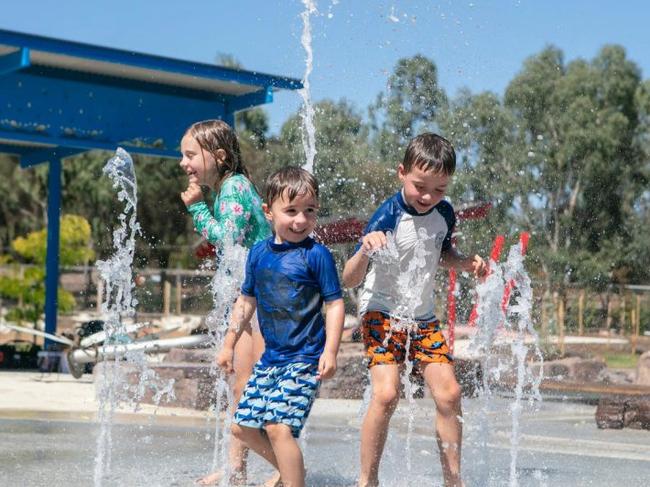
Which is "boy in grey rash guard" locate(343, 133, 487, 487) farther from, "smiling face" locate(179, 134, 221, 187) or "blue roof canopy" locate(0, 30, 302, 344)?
"blue roof canopy" locate(0, 30, 302, 344)

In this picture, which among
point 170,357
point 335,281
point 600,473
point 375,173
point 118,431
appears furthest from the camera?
point 375,173

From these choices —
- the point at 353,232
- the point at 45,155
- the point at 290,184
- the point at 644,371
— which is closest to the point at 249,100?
the point at 45,155

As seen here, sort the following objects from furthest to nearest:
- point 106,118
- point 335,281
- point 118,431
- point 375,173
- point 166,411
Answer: point 375,173 → point 106,118 → point 166,411 → point 118,431 → point 335,281

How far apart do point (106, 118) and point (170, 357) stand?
3649 mm

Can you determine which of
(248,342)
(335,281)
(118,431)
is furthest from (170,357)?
(335,281)

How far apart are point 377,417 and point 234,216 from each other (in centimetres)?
94

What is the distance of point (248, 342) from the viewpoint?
4348mm

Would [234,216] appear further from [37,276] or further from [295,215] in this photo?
[37,276]

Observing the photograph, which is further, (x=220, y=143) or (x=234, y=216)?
(x=220, y=143)

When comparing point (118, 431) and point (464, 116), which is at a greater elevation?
point (464, 116)

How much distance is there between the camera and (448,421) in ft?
13.3

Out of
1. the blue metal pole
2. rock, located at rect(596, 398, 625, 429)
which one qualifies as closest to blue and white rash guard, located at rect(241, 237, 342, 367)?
rock, located at rect(596, 398, 625, 429)

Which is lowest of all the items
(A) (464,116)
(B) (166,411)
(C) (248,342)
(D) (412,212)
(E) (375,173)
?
(B) (166,411)

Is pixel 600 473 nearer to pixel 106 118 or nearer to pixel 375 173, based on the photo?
pixel 106 118
